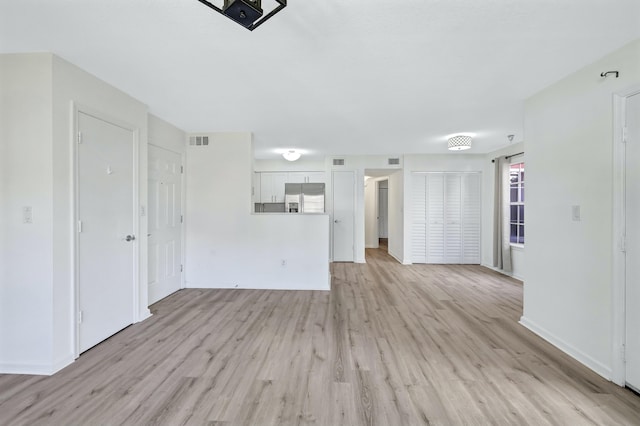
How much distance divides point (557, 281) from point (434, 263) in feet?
12.2

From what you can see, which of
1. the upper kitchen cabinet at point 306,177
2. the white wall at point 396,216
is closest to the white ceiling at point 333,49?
the white wall at point 396,216

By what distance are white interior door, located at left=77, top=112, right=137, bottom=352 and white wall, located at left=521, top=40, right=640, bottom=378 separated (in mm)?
4311

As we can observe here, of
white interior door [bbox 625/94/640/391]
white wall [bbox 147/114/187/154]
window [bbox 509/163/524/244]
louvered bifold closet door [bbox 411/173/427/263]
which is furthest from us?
louvered bifold closet door [bbox 411/173/427/263]

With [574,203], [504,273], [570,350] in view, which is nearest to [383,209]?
[504,273]

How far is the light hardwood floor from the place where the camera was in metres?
1.70

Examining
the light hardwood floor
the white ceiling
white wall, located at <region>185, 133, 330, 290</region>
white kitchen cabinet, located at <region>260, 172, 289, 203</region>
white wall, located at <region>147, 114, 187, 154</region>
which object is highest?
the white ceiling

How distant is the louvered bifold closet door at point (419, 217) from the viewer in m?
6.22

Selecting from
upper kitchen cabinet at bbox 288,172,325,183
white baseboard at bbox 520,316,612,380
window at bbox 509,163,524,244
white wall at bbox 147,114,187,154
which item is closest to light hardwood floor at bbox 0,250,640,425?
white baseboard at bbox 520,316,612,380

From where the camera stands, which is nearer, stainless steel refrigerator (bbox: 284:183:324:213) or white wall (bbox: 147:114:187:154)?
white wall (bbox: 147:114:187:154)

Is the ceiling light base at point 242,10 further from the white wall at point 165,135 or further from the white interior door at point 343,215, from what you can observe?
the white interior door at point 343,215

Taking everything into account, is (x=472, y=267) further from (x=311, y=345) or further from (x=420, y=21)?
(x=420, y=21)

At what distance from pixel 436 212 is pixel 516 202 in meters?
1.49

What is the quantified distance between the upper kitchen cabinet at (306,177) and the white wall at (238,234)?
237cm

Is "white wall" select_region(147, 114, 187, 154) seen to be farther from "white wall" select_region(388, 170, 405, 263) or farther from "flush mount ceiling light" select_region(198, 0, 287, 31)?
"white wall" select_region(388, 170, 405, 263)
